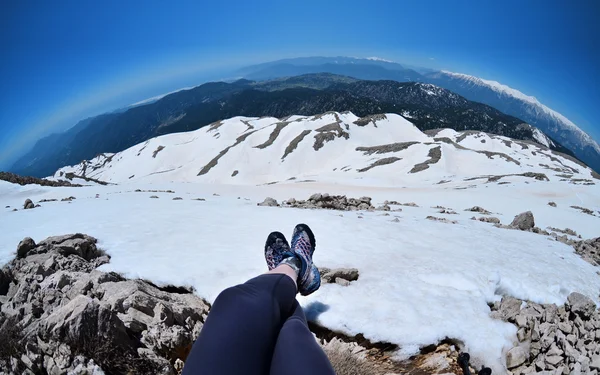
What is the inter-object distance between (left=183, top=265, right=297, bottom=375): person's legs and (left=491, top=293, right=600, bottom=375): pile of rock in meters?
3.90

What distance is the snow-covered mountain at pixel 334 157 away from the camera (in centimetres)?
5022

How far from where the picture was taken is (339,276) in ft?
20.0

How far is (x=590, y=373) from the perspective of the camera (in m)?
4.02

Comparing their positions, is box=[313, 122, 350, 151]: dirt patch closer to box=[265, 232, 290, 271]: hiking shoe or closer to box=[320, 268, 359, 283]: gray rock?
box=[265, 232, 290, 271]: hiking shoe

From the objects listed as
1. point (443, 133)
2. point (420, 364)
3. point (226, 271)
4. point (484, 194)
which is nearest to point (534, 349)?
point (420, 364)

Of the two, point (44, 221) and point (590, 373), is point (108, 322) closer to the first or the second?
point (590, 373)

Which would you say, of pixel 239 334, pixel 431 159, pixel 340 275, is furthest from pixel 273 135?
pixel 239 334

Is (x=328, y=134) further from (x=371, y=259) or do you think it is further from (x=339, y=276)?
(x=339, y=276)

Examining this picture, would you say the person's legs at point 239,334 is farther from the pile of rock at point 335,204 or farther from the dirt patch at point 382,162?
the dirt patch at point 382,162

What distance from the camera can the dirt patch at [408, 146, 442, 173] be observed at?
5119 centimetres

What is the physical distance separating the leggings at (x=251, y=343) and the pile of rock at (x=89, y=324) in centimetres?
150

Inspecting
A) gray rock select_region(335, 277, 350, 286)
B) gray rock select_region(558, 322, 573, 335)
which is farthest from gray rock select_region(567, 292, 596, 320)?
gray rock select_region(335, 277, 350, 286)

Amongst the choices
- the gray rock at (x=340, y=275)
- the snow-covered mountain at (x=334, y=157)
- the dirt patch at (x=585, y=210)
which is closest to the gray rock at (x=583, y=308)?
the gray rock at (x=340, y=275)

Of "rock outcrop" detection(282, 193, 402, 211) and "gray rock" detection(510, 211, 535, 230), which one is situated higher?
"rock outcrop" detection(282, 193, 402, 211)
